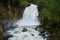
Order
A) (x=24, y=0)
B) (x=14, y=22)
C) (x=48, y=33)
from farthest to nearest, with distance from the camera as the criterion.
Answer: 1. (x=24, y=0)
2. (x=14, y=22)
3. (x=48, y=33)

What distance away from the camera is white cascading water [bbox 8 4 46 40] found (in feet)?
36.1

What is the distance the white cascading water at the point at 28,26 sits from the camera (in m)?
11.0

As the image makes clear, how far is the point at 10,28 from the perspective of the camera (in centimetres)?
1248

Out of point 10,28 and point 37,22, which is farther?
point 37,22

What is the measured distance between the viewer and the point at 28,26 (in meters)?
12.9

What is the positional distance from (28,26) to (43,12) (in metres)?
1.48

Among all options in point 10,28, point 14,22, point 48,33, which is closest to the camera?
point 48,33

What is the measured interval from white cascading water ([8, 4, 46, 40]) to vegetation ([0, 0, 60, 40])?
420 mm

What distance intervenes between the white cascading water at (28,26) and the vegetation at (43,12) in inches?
16.5

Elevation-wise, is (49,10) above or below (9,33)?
above

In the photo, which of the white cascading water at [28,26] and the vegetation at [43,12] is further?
the vegetation at [43,12]

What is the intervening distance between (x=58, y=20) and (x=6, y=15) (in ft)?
13.5

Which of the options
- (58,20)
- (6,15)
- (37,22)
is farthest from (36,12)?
(58,20)

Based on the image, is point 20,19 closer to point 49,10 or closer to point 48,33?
point 49,10
